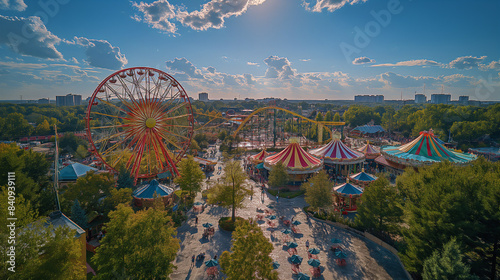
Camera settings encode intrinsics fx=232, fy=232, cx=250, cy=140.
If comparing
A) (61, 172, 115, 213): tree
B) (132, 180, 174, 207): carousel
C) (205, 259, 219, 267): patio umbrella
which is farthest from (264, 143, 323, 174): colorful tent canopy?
(61, 172, 115, 213): tree

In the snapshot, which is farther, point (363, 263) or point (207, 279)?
point (363, 263)

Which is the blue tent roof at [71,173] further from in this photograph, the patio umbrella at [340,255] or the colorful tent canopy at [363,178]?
the colorful tent canopy at [363,178]

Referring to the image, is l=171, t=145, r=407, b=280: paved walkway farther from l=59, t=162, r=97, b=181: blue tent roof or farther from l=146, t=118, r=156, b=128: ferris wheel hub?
l=59, t=162, r=97, b=181: blue tent roof

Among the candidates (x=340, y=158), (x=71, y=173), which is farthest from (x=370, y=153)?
(x=71, y=173)

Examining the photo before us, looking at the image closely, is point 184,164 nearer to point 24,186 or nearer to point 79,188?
point 79,188

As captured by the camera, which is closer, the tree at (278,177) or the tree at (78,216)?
the tree at (78,216)

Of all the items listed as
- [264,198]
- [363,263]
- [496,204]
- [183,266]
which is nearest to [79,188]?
[183,266]

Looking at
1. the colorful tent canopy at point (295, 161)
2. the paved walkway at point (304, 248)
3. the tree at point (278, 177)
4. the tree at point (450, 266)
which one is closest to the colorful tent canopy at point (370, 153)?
the colorful tent canopy at point (295, 161)
